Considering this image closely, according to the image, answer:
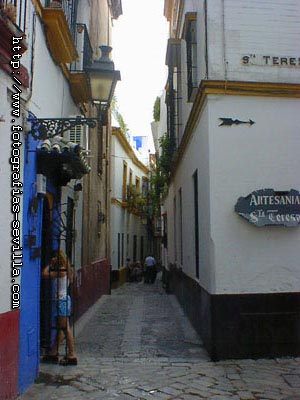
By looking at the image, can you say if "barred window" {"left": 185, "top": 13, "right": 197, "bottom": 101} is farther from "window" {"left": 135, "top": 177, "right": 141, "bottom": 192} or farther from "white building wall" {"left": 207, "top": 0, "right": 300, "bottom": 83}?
"window" {"left": 135, "top": 177, "right": 141, "bottom": 192}

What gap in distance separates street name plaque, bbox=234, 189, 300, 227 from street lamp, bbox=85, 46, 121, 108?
2397 mm

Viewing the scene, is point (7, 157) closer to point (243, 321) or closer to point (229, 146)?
point (229, 146)

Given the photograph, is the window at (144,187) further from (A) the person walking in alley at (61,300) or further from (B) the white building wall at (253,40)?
(A) the person walking in alley at (61,300)

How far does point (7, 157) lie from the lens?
15.1 ft

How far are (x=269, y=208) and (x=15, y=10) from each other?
4.17 m

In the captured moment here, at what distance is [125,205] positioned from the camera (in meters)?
22.0

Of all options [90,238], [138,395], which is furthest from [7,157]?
[90,238]

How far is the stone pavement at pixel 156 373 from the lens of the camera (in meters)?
5.06

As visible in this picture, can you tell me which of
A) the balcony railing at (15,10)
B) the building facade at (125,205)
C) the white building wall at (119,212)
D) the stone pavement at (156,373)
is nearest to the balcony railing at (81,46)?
the balcony railing at (15,10)

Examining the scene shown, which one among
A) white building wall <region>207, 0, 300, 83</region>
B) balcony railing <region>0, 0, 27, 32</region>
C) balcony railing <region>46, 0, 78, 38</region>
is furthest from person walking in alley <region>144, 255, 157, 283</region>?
balcony railing <region>0, 0, 27, 32</region>

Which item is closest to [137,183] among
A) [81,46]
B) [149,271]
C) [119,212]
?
[119,212]

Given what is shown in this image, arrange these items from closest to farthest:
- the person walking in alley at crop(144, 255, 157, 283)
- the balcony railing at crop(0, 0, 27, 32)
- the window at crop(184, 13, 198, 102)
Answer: the balcony railing at crop(0, 0, 27, 32) < the window at crop(184, 13, 198, 102) < the person walking in alley at crop(144, 255, 157, 283)

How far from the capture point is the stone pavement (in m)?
5.06

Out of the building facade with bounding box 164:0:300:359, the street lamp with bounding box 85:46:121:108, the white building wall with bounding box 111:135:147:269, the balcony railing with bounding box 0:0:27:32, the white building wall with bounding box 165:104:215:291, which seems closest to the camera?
the balcony railing with bounding box 0:0:27:32
